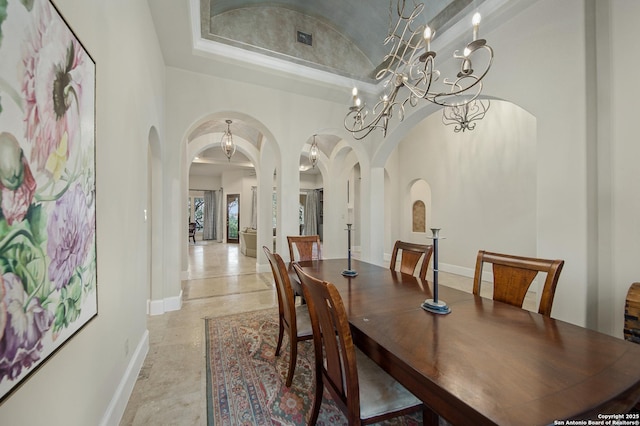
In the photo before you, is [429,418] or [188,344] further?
[188,344]

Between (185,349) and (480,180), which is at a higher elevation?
(480,180)

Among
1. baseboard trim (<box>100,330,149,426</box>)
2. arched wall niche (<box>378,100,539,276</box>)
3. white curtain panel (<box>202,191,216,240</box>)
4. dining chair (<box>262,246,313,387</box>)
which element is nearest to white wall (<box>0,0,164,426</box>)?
baseboard trim (<box>100,330,149,426</box>)

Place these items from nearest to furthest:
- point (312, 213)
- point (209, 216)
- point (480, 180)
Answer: point (480, 180)
point (312, 213)
point (209, 216)

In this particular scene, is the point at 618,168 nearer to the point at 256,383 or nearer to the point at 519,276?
the point at 519,276

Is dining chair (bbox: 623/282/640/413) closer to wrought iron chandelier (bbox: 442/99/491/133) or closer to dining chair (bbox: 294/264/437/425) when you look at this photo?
dining chair (bbox: 294/264/437/425)

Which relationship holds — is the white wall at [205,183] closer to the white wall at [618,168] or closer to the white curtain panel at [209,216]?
the white curtain panel at [209,216]

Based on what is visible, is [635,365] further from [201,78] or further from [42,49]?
[201,78]

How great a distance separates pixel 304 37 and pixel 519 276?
376 cm

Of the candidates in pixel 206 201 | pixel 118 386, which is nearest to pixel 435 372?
pixel 118 386

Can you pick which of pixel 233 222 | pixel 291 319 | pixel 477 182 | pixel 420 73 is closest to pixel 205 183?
pixel 233 222

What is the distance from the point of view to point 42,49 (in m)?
0.82

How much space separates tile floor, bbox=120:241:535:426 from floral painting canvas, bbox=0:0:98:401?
35.9 inches

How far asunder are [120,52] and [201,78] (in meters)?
2.04

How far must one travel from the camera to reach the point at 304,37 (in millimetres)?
3596
